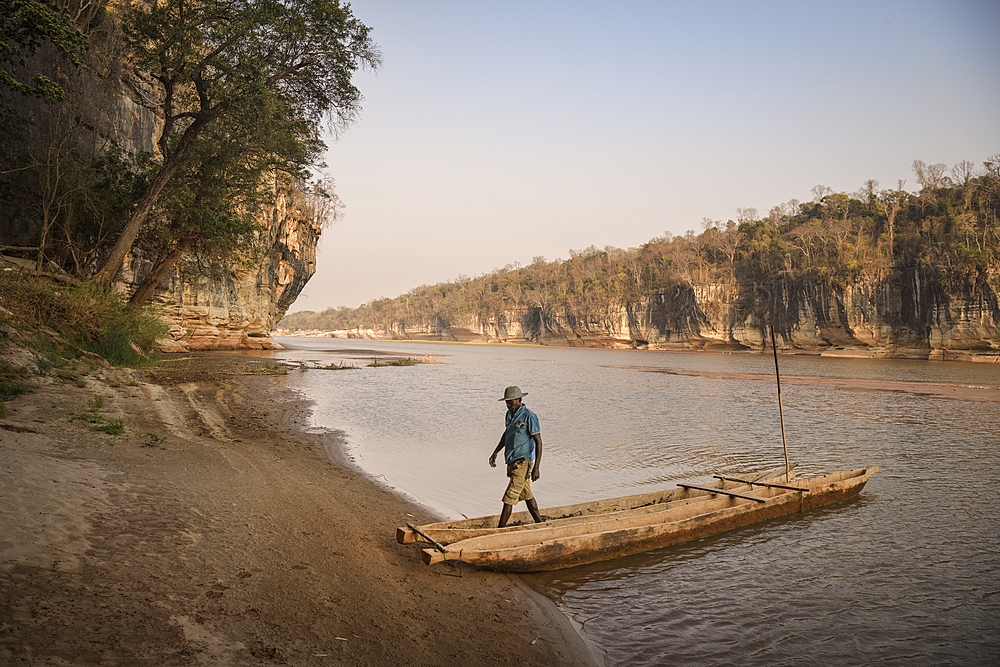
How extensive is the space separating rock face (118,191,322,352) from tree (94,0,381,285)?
20.0 feet

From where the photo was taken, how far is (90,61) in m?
16.3

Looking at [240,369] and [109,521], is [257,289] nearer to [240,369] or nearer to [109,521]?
[240,369]

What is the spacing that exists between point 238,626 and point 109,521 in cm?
201

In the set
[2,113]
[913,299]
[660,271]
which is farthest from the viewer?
[660,271]

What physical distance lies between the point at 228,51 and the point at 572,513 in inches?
629

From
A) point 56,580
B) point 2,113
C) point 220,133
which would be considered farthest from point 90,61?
point 56,580

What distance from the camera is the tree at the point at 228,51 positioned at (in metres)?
14.5

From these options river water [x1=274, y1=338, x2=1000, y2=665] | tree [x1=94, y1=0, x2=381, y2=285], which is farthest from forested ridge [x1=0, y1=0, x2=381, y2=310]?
river water [x1=274, y1=338, x2=1000, y2=665]

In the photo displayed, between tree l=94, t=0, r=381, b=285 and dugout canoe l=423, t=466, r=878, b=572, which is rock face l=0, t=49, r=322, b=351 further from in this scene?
dugout canoe l=423, t=466, r=878, b=572

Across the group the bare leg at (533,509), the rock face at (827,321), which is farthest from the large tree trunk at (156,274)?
the rock face at (827,321)

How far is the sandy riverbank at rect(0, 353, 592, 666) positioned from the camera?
10.2 ft

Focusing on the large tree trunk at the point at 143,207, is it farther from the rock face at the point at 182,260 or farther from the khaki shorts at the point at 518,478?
the khaki shorts at the point at 518,478

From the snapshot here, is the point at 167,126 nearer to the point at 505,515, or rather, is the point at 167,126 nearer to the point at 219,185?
the point at 219,185

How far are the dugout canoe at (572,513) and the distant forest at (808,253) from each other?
64867mm
